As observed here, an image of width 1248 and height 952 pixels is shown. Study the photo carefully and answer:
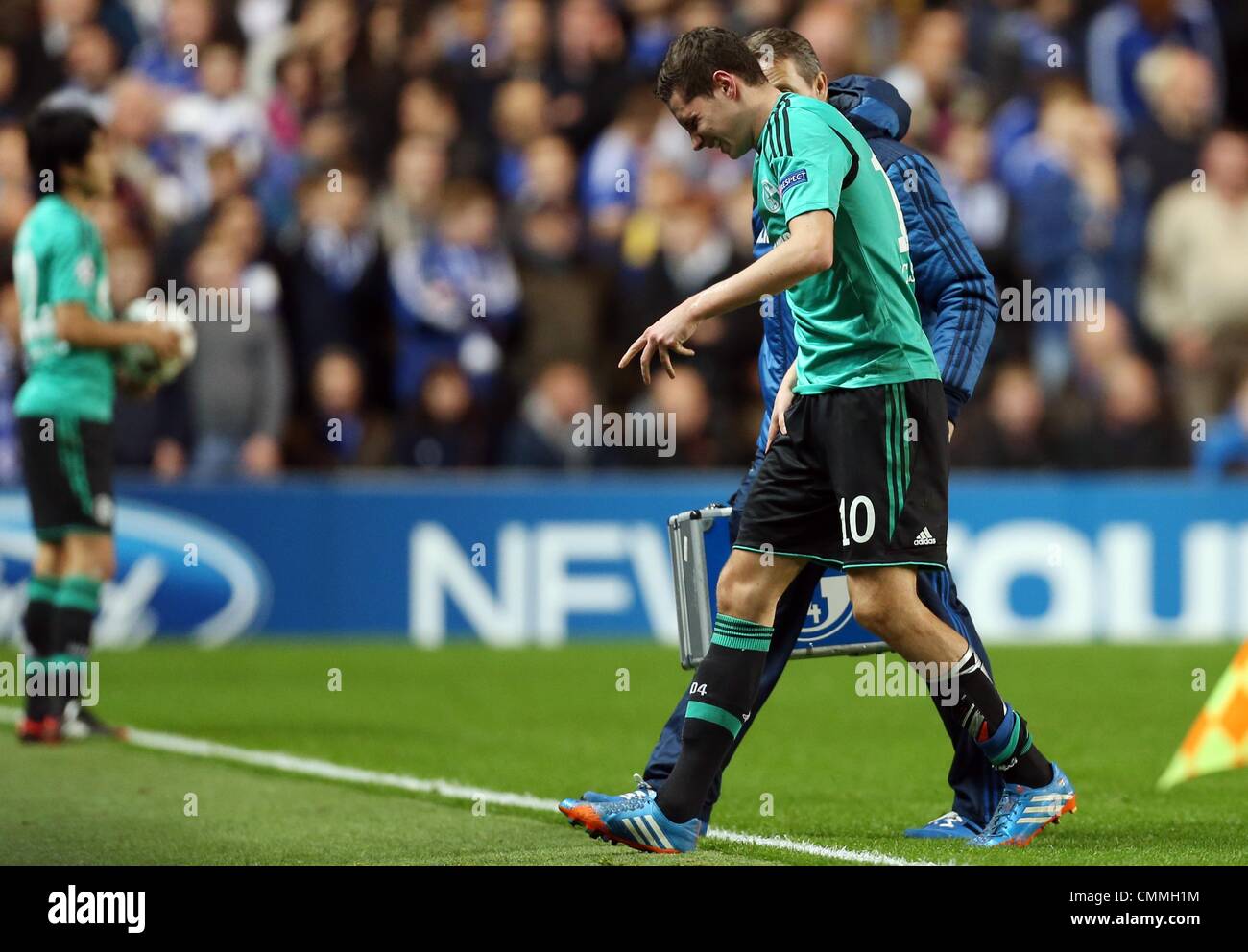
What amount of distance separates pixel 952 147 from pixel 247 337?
5.30 meters

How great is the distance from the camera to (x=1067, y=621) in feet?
45.2

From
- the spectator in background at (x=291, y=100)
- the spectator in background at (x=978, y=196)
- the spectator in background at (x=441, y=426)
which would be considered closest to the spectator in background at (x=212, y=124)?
the spectator in background at (x=291, y=100)

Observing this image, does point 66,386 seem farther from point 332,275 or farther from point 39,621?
point 332,275

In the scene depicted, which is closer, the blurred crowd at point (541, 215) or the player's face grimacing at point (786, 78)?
the player's face grimacing at point (786, 78)

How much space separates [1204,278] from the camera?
50.5 ft

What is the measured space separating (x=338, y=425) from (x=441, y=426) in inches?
28.2

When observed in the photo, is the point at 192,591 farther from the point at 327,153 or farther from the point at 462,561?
the point at 327,153

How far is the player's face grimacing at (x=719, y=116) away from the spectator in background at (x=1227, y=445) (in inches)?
373

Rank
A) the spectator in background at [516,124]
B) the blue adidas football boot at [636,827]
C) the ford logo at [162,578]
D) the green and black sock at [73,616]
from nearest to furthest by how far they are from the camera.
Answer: the blue adidas football boot at [636,827] < the green and black sock at [73,616] < the ford logo at [162,578] < the spectator in background at [516,124]

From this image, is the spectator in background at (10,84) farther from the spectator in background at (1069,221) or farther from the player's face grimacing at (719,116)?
the player's face grimacing at (719,116)

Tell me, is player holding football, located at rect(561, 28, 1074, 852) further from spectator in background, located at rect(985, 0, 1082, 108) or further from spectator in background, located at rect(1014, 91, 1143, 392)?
spectator in background, located at rect(985, 0, 1082, 108)

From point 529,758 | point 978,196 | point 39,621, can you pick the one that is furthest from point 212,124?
point 529,758

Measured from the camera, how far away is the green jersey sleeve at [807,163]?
18.5 ft

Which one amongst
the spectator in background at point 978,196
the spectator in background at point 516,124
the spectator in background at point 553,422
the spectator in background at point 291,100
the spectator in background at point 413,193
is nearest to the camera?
the spectator in background at point 553,422
